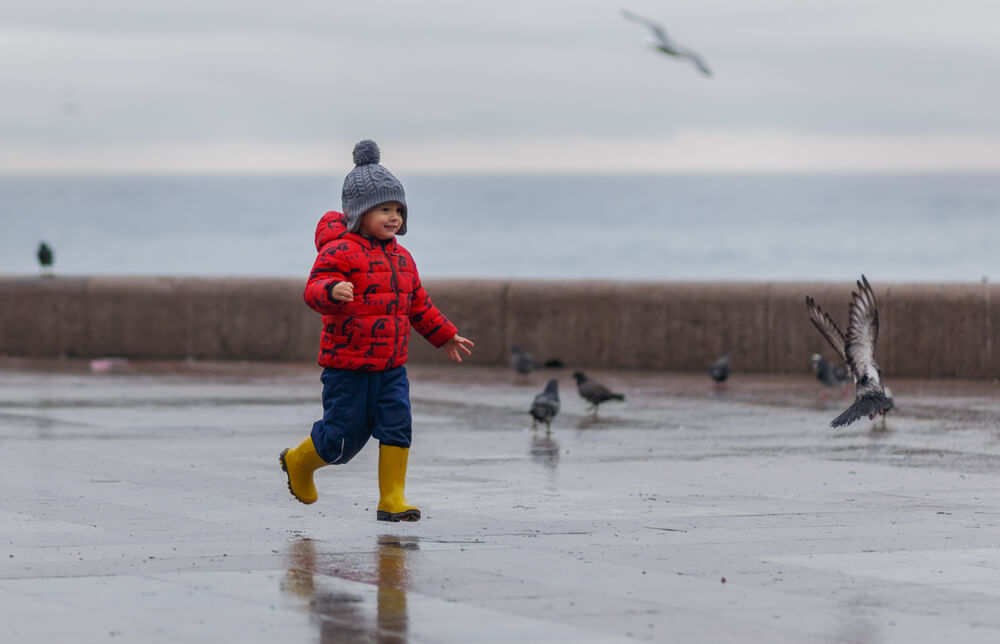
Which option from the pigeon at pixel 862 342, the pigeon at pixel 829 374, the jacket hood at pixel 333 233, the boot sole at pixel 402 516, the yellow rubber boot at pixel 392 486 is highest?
the jacket hood at pixel 333 233

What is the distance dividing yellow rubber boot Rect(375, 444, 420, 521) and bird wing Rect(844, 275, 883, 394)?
2.74 m

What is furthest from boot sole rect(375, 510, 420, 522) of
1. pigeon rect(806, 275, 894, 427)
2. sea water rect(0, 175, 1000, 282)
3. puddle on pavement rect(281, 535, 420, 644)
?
sea water rect(0, 175, 1000, 282)

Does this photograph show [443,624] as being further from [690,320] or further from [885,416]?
[690,320]

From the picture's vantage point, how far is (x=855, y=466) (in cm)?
1038

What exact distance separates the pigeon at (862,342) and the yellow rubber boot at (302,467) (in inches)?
112

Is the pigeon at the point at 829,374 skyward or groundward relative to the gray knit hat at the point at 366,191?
groundward

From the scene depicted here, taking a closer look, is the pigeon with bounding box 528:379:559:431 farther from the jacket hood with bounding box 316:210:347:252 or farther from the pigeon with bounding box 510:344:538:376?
the pigeon with bounding box 510:344:538:376

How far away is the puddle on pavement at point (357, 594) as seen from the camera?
563cm

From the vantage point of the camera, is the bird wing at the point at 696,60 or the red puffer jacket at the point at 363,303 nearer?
the red puffer jacket at the point at 363,303

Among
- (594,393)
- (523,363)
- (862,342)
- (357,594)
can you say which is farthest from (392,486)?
(523,363)

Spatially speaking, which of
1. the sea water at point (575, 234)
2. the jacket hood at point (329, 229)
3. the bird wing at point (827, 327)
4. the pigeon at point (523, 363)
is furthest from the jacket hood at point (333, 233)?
the sea water at point (575, 234)

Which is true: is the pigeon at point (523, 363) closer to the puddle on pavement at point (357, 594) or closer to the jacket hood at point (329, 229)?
the jacket hood at point (329, 229)

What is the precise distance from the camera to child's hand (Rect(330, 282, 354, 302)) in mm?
7562

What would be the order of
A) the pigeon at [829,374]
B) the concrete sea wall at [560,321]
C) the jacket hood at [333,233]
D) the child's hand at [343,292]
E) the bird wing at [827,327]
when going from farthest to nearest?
1. the concrete sea wall at [560,321]
2. the pigeon at [829,374]
3. the bird wing at [827,327]
4. the jacket hood at [333,233]
5. the child's hand at [343,292]
